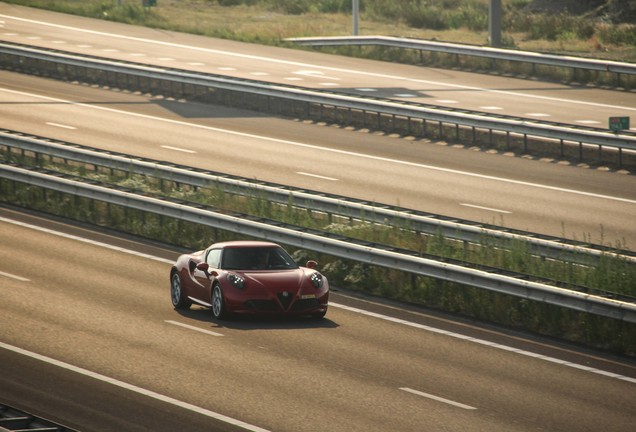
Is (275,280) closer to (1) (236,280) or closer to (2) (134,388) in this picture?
(1) (236,280)

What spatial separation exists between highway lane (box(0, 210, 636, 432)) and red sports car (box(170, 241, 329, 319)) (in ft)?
0.98

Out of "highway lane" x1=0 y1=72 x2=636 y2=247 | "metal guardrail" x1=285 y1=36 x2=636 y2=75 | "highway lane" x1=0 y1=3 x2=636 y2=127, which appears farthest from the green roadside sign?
"metal guardrail" x1=285 y1=36 x2=636 y2=75

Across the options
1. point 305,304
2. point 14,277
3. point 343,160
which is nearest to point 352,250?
point 305,304

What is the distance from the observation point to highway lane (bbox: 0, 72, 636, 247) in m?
28.5

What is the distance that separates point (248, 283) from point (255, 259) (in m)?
0.92

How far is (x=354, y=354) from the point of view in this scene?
17844 millimetres

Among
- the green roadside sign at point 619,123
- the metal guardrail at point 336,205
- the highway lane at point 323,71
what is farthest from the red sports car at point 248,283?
the highway lane at point 323,71

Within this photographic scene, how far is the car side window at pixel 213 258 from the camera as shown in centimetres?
2055

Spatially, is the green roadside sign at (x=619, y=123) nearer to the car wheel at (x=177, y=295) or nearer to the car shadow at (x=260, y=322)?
the car shadow at (x=260, y=322)

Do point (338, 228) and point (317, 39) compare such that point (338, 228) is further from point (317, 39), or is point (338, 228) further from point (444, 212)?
point (317, 39)

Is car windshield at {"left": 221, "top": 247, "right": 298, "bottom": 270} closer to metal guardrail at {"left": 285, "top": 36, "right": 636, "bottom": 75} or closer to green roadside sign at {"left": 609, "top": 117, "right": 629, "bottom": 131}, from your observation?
green roadside sign at {"left": 609, "top": 117, "right": 629, "bottom": 131}

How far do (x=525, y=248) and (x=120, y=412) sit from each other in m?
9.27

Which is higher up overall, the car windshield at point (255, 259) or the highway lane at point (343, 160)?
the car windshield at point (255, 259)

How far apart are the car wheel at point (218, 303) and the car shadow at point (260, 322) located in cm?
11
